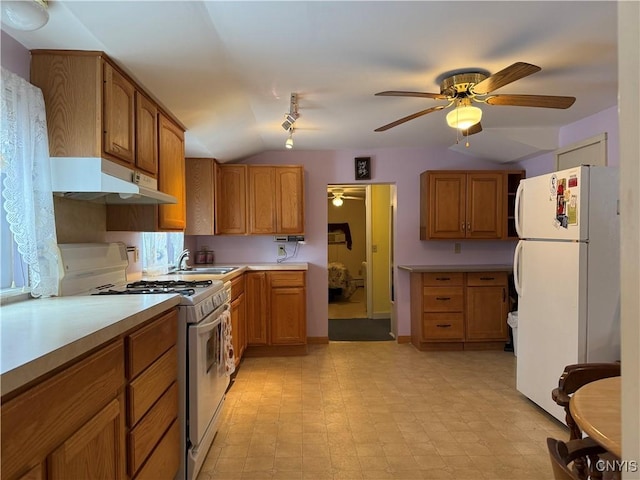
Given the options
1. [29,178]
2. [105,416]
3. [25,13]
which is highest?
[25,13]

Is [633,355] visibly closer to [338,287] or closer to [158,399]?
[158,399]

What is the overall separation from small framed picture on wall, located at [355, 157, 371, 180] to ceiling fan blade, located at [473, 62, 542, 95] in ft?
7.22

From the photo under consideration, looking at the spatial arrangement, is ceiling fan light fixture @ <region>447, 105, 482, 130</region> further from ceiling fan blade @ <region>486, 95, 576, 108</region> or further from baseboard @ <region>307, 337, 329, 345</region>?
baseboard @ <region>307, 337, 329, 345</region>

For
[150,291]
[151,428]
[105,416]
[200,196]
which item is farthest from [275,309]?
[105,416]

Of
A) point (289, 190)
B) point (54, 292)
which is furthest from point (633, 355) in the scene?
point (289, 190)

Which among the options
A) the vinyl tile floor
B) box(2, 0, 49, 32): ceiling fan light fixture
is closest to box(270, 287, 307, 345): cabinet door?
the vinyl tile floor

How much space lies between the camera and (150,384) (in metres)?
1.56

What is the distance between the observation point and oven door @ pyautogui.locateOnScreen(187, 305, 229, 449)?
1.95 meters

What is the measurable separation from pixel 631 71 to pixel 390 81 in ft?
7.40

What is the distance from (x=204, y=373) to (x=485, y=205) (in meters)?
3.53

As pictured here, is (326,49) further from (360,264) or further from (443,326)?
(360,264)

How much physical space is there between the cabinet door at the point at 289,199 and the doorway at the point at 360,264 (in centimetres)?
69

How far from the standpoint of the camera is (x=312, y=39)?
2.01 m

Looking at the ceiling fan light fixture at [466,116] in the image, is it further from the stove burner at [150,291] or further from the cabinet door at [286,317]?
the cabinet door at [286,317]
